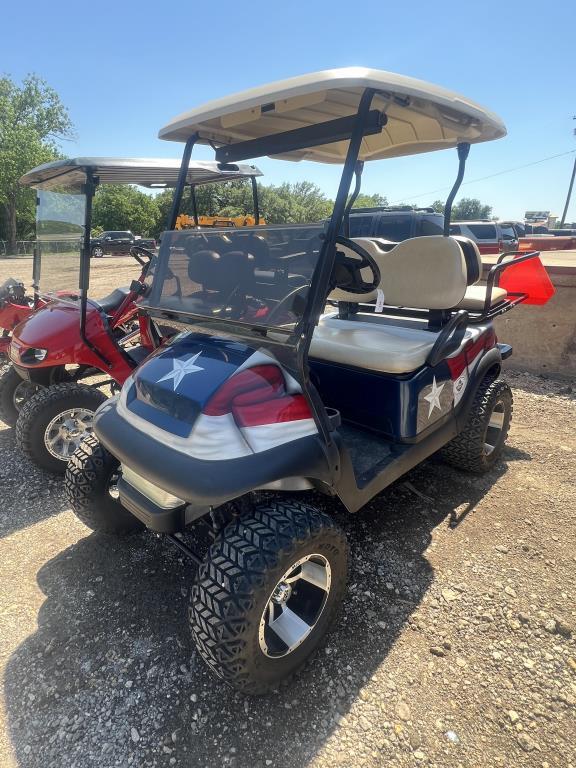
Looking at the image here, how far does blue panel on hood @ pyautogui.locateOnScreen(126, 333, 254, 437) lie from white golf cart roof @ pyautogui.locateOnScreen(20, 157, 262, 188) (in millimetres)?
1647

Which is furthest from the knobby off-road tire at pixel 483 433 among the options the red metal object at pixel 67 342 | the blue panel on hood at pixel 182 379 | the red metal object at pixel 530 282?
the red metal object at pixel 67 342

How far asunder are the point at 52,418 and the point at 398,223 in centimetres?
777

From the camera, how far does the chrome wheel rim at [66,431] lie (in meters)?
3.15

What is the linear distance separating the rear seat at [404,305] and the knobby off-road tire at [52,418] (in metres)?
1.72

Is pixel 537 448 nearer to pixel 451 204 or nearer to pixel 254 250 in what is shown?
pixel 451 204

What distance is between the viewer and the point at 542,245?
19203 mm

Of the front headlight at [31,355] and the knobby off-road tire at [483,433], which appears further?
the front headlight at [31,355]

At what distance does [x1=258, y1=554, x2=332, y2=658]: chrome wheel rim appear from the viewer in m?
1.71

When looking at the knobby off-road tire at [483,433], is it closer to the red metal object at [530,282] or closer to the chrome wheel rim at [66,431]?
the red metal object at [530,282]

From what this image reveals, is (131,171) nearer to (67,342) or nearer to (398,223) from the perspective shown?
(67,342)

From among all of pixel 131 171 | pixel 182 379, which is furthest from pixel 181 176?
pixel 182 379

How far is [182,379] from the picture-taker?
Result: 176 centimetres

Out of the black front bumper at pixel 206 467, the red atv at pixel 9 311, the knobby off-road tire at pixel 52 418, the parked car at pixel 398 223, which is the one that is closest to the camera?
the black front bumper at pixel 206 467

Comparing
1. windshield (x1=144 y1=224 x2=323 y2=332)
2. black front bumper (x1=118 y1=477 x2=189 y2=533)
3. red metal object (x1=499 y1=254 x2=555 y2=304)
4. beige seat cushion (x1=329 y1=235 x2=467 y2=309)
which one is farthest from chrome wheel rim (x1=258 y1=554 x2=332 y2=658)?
red metal object (x1=499 y1=254 x2=555 y2=304)
